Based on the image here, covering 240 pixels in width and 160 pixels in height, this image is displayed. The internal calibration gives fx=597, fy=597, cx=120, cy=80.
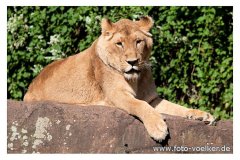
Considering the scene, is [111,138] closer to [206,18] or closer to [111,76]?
[111,76]

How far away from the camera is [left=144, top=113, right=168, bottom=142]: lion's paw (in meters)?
6.05

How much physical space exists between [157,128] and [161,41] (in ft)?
10.7

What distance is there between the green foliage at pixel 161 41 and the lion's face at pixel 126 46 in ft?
6.93

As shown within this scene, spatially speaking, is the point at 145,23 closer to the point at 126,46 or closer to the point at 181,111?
the point at 126,46

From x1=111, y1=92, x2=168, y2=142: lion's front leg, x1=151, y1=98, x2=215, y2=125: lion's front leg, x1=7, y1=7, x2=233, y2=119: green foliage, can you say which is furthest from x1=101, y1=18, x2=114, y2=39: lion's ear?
x1=7, y1=7, x2=233, y2=119: green foliage

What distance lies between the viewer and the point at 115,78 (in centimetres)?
688

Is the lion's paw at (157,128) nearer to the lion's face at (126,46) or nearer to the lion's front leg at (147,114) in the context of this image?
the lion's front leg at (147,114)

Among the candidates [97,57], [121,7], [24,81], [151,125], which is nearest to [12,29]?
[24,81]

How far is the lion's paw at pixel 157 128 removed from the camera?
19.9 ft

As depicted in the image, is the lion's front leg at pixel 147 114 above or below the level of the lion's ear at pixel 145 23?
below

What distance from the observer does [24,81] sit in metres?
9.21

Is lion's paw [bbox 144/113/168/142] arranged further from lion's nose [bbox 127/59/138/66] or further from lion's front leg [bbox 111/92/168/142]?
lion's nose [bbox 127/59/138/66]

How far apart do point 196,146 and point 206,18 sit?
3253mm

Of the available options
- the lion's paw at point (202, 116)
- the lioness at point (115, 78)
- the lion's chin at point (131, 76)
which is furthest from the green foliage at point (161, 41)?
the lion's paw at point (202, 116)
